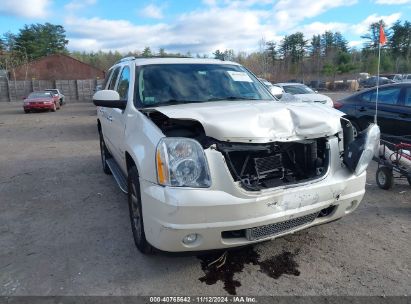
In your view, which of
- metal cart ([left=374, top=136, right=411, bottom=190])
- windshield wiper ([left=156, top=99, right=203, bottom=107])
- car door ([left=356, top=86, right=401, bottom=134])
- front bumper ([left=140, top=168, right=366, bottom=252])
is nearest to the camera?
front bumper ([left=140, top=168, right=366, bottom=252])

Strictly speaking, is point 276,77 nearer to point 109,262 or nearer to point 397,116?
point 397,116

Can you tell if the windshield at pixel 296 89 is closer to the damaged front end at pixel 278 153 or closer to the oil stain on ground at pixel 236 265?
the damaged front end at pixel 278 153

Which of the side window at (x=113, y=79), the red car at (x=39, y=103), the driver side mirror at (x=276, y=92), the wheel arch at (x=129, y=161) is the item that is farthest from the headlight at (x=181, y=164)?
the red car at (x=39, y=103)

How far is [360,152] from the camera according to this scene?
3.37 meters

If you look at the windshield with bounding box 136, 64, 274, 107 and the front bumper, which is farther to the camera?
the windshield with bounding box 136, 64, 274, 107

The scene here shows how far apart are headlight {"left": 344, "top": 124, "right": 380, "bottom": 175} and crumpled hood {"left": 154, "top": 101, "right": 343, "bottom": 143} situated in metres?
0.21

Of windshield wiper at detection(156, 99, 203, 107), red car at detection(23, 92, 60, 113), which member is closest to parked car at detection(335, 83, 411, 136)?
windshield wiper at detection(156, 99, 203, 107)

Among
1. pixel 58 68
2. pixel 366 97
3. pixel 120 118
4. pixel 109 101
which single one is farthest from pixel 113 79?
pixel 58 68

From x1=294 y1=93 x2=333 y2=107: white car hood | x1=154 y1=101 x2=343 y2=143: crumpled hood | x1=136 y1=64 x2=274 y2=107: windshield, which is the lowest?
x1=294 y1=93 x2=333 y2=107: white car hood

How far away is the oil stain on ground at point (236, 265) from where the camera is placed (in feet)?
10.4

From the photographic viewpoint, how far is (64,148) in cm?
1005

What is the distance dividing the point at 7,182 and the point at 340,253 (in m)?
5.66

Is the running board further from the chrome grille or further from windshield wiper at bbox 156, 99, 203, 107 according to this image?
the chrome grille

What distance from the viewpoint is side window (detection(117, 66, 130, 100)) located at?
4459 millimetres
